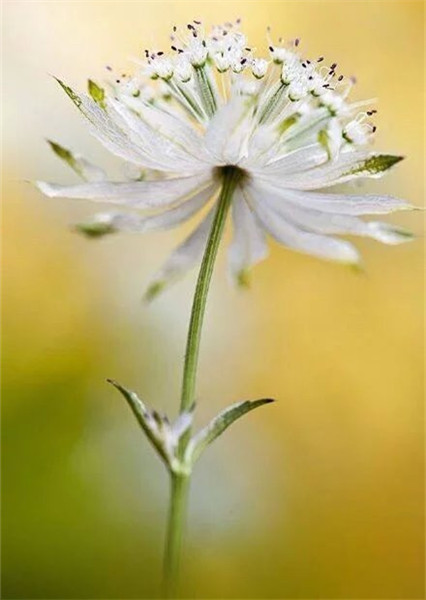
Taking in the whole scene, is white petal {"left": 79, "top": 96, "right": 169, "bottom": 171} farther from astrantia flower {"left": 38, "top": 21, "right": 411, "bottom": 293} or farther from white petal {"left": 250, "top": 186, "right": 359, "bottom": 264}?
white petal {"left": 250, "top": 186, "right": 359, "bottom": 264}

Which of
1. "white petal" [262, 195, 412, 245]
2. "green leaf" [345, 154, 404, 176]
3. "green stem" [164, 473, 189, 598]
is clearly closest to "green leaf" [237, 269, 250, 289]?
"white petal" [262, 195, 412, 245]

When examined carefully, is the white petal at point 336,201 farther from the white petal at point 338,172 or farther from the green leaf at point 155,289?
the green leaf at point 155,289

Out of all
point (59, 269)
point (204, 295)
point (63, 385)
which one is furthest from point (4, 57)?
point (204, 295)

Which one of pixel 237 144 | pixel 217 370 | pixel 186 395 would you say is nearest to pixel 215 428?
pixel 186 395

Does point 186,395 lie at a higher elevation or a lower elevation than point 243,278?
lower

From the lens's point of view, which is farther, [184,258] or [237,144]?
[184,258]

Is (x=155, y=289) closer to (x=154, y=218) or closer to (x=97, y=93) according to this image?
(x=154, y=218)
